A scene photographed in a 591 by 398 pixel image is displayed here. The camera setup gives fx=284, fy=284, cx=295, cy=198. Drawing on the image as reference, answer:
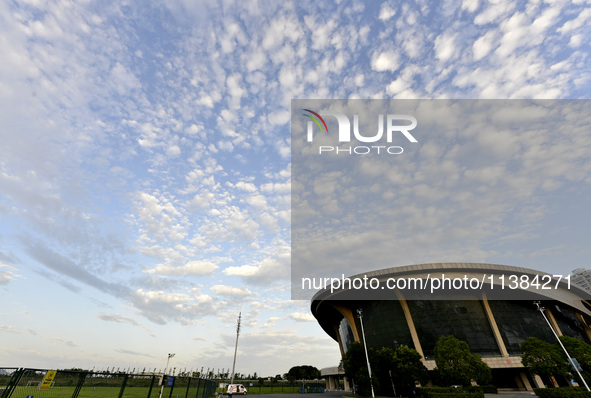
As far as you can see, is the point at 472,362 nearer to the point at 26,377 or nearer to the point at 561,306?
the point at 561,306

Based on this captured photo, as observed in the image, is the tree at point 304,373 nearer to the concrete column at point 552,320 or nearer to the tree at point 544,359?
the concrete column at point 552,320

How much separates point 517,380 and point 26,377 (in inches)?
2327

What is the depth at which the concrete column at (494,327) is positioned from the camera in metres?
43.0

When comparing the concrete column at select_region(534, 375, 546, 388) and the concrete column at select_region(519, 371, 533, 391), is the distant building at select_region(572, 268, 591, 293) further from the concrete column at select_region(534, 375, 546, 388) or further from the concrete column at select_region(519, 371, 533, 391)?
the concrete column at select_region(519, 371, 533, 391)

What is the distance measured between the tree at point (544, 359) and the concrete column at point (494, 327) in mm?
11869

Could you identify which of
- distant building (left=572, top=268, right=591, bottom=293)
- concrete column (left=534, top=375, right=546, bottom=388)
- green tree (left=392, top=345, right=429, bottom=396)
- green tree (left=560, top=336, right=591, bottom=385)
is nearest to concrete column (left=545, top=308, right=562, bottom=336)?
concrete column (left=534, top=375, right=546, bottom=388)

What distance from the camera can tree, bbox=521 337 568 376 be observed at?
29859 millimetres

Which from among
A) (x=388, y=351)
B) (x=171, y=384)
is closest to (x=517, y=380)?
(x=388, y=351)

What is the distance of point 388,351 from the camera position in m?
34.5

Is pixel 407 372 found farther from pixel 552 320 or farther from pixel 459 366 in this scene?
pixel 552 320

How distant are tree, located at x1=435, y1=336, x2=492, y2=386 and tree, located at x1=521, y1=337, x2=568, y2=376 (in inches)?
186

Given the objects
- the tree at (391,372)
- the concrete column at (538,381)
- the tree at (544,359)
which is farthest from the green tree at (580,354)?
the tree at (391,372)

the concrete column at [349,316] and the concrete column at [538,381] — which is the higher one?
the concrete column at [349,316]

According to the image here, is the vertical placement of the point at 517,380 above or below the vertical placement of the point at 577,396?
above
